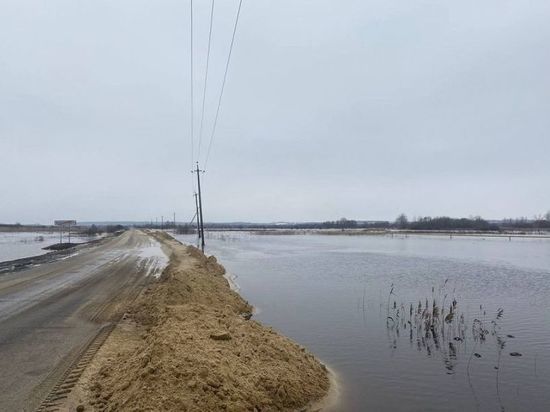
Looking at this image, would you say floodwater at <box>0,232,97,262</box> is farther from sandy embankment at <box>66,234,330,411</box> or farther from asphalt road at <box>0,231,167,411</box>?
sandy embankment at <box>66,234,330,411</box>

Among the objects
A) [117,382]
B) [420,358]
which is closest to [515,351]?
[420,358]

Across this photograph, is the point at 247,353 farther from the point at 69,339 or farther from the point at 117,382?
the point at 69,339

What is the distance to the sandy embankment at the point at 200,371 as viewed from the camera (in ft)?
22.3

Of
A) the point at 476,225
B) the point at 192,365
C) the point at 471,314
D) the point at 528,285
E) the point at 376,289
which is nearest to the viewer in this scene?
the point at 192,365

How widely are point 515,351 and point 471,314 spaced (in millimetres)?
5158

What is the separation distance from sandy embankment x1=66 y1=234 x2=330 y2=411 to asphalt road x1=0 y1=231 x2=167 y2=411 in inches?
26.3

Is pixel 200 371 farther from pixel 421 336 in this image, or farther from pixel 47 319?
pixel 421 336

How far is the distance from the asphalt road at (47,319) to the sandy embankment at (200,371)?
67cm

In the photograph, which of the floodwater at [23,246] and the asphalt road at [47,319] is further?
the floodwater at [23,246]

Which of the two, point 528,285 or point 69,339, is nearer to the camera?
point 69,339

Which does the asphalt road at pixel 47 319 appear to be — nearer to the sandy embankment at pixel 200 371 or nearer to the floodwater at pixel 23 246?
the sandy embankment at pixel 200 371

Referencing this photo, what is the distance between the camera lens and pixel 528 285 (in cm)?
2625

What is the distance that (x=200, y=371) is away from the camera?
23.7 feet

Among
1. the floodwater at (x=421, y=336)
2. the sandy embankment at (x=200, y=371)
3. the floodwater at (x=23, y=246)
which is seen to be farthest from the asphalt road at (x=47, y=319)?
the floodwater at (x=23, y=246)
